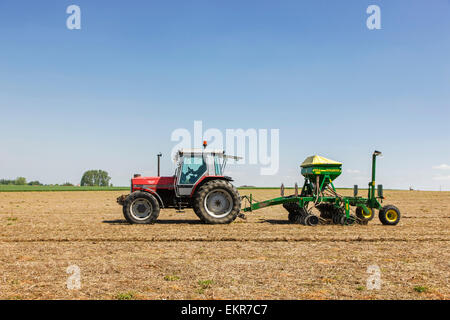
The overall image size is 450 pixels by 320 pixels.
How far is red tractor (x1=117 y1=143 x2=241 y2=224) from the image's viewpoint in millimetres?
13188

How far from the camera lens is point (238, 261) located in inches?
299

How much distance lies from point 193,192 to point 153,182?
5.22 feet

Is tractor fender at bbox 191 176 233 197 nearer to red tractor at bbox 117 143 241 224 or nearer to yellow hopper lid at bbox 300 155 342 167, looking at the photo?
red tractor at bbox 117 143 241 224

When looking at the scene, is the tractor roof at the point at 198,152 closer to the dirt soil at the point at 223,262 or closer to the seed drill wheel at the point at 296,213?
the dirt soil at the point at 223,262

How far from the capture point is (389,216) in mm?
13773

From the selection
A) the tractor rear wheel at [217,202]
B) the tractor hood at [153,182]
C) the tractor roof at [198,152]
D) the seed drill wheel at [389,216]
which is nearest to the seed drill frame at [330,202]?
the seed drill wheel at [389,216]

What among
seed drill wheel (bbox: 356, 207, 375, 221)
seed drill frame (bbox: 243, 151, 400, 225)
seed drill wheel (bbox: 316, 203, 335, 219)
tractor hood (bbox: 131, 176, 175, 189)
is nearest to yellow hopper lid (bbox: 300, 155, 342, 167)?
seed drill frame (bbox: 243, 151, 400, 225)

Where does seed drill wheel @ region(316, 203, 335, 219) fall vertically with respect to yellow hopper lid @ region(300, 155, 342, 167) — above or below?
below

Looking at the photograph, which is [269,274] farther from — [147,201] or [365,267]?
[147,201]

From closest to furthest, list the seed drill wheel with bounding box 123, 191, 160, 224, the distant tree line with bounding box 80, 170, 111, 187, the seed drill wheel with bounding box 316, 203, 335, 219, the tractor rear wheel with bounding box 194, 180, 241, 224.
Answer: the tractor rear wheel with bounding box 194, 180, 241, 224 < the seed drill wheel with bounding box 123, 191, 160, 224 < the seed drill wheel with bounding box 316, 203, 335, 219 < the distant tree line with bounding box 80, 170, 111, 187

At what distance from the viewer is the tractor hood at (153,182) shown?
13.8 m

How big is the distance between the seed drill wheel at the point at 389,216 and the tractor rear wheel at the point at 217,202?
5393mm
